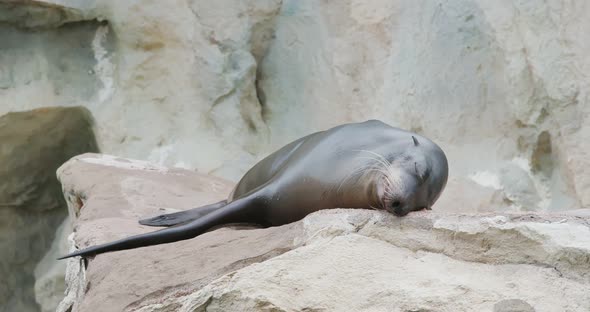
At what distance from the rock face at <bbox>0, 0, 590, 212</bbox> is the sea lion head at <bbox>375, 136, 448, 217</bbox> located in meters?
2.97

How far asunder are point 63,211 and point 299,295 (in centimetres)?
669

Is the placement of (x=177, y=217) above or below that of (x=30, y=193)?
above

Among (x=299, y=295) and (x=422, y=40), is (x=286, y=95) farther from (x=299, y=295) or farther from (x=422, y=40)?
(x=299, y=295)

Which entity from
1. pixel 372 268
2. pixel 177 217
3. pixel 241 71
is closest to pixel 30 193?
pixel 241 71

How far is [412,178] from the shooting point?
3.56m

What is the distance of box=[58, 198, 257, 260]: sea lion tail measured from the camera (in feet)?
12.2

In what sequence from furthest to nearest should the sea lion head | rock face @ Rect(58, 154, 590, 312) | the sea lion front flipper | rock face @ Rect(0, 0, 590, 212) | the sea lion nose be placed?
rock face @ Rect(0, 0, 590, 212)
the sea lion front flipper
the sea lion head
the sea lion nose
rock face @ Rect(58, 154, 590, 312)

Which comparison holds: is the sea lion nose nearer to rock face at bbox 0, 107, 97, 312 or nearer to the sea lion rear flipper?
the sea lion rear flipper

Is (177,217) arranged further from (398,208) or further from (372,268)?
(372,268)

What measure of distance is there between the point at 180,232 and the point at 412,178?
1.08 m

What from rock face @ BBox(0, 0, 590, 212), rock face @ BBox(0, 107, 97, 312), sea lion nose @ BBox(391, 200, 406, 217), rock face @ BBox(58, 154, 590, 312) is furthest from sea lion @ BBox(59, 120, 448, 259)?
rock face @ BBox(0, 107, 97, 312)

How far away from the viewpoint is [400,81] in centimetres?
718

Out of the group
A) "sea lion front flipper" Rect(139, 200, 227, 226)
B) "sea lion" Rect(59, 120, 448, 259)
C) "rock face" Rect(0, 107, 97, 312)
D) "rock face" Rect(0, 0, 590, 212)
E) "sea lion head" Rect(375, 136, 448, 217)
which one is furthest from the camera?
"rock face" Rect(0, 107, 97, 312)

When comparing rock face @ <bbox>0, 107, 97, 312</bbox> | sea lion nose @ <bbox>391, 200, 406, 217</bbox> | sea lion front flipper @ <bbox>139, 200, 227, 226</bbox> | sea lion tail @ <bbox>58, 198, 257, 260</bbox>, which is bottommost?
rock face @ <bbox>0, 107, 97, 312</bbox>
